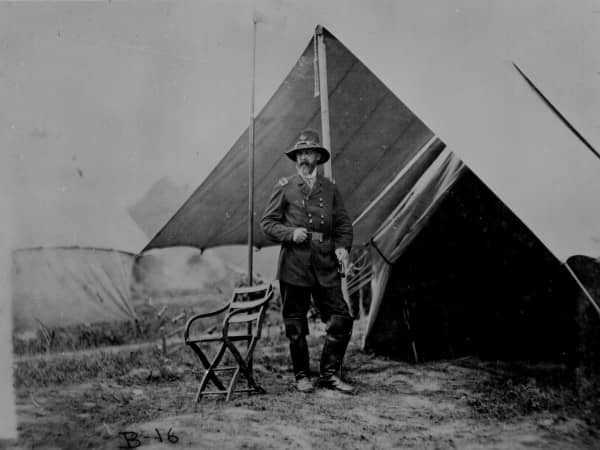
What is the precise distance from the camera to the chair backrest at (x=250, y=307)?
3.65m

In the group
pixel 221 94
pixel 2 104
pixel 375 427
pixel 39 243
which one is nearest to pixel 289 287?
pixel 375 427

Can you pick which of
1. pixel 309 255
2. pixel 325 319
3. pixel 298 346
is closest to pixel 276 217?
pixel 309 255

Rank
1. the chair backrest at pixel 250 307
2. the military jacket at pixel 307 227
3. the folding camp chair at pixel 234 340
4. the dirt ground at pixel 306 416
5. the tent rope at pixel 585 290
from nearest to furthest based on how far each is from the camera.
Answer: the dirt ground at pixel 306 416 < the tent rope at pixel 585 290 < the folding camp chair at pixel 234 340 < the chair backrest at pixel 250 307 < the military jacket at pixel 307 227

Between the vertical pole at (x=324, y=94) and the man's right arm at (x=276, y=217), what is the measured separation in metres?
0.40

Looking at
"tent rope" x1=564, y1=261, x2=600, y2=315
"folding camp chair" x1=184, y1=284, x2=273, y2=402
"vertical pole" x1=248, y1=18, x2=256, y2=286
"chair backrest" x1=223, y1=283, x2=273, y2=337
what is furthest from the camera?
"vertical pole" x1=248, y1=18, x2=256, y2=286

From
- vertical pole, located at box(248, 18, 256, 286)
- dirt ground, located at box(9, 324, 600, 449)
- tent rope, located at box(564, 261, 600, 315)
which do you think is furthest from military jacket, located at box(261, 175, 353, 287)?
tent rope, located at box(564, 261, 600, 315)

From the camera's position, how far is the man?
374 centimetres

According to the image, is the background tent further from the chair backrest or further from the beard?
the beard

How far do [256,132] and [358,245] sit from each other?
51.5 inches

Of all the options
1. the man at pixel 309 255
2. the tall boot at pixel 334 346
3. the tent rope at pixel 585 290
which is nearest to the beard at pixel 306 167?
the man at pixel 309 255

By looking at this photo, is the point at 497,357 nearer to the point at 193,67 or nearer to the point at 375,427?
the point at 375,427

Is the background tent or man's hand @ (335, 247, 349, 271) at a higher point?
man's hand @ (335, 247, 349, 271)

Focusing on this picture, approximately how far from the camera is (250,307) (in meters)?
3.72

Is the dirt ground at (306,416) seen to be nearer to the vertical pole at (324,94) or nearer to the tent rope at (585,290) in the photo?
the tent rope at (585,290)
